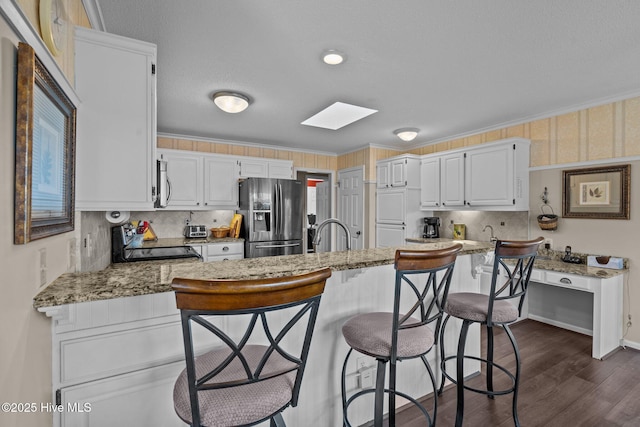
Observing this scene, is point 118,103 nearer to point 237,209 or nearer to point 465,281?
point 465,281

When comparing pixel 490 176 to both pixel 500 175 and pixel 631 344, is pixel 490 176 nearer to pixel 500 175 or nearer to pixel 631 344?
pixel 500 175

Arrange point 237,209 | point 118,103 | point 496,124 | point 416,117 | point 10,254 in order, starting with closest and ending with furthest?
point 10,254, point 118,103, point 416,117, point 496,124, point 237,209

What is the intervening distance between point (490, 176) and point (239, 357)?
12.7 feet

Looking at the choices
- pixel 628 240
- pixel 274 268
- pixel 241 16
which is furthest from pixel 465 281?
pixel 241 16

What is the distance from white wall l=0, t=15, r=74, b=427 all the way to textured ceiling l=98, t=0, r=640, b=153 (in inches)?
50.2

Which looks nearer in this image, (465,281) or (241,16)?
(241,16)

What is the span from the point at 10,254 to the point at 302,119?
3.33m

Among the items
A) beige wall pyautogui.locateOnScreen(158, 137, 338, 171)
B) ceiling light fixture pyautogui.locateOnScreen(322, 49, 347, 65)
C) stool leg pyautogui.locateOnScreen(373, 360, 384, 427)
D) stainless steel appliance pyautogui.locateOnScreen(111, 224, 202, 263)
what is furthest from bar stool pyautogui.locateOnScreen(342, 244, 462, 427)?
beige wall pyautogui.locateOnScreen(158, 137, 338, 171)

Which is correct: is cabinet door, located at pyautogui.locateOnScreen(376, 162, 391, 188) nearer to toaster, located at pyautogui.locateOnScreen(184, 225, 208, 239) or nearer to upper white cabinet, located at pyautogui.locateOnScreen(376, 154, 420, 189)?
upper white cabinet, located at pyautogui.locateOnScreen(376, 154, 420, 189)

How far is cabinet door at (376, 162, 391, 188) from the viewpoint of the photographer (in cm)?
493

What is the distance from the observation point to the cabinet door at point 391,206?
15.4ft

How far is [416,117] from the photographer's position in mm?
3703

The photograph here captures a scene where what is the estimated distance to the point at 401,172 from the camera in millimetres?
4695

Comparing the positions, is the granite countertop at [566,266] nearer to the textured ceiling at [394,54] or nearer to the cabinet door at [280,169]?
the textured ceiling at [394,54]
